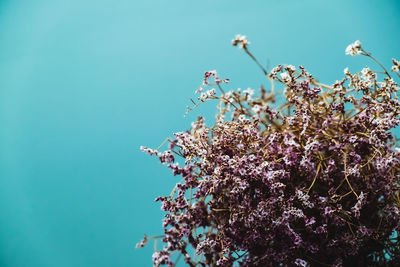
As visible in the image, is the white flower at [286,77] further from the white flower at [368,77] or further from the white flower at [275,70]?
the white flower at [368,77]

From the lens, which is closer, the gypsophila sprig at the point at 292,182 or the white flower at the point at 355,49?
the gypsophila sprig at the point at 292,182

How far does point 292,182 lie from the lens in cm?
69

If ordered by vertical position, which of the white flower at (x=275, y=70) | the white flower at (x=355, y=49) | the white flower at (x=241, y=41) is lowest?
the white flower at (x=355, y=49)

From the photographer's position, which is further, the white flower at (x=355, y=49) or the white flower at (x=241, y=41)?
the white flower at (x=355, y=49)

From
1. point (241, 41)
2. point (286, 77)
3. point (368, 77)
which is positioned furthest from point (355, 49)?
point (241, 41)

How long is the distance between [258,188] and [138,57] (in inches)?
74.4

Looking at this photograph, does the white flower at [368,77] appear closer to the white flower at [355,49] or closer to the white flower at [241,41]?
the white flower at [355,49]

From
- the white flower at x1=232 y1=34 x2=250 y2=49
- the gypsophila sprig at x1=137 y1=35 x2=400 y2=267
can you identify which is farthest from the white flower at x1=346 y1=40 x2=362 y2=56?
the white flower at x1=232 y1=34 x2=250 y2=49

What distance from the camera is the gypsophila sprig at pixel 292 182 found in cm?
63

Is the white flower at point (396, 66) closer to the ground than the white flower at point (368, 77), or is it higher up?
closer to the ground

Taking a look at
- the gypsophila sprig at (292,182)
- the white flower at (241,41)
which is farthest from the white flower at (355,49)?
the white flower at (241,41)

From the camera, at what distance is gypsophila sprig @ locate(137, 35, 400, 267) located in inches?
24.9

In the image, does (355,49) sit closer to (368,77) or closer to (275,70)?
(368,77)

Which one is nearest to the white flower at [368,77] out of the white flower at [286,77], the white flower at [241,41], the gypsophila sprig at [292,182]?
the gypsophila sprig at [292,182]
